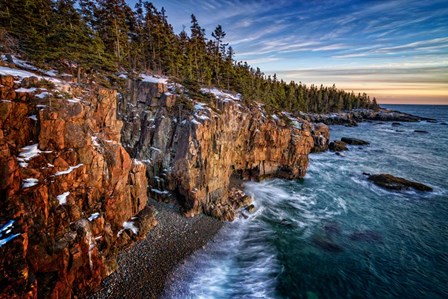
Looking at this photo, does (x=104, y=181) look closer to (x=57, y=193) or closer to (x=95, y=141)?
(x=95, y=141)

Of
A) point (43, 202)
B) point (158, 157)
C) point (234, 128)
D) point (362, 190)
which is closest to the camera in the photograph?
point (43, 202)

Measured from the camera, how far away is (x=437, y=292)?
16531 mm

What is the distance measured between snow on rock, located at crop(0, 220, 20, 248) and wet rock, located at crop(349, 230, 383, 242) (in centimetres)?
2827

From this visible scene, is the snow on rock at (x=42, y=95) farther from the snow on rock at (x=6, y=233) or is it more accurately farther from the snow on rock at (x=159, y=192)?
the snow on rock at (x=159, y=192)

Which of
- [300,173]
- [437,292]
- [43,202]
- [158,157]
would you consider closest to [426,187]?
[300,173]

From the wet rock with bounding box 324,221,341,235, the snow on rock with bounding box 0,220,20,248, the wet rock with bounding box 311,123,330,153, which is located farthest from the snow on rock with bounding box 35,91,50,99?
the wet rock with bounding box 311,123,330,153

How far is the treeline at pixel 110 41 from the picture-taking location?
897 inches

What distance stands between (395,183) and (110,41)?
56.9 metres

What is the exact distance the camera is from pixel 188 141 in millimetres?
24734

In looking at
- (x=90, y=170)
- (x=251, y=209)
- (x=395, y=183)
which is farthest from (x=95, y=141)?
(x=395, y=183)

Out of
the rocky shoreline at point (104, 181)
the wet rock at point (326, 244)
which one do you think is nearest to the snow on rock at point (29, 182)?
the rocky shoreline at point (104, 181)

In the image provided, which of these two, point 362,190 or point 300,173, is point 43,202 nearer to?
point 300,173

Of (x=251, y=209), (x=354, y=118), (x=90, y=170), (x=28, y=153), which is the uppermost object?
(x=28, y=153)

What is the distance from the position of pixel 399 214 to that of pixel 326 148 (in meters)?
32.2
